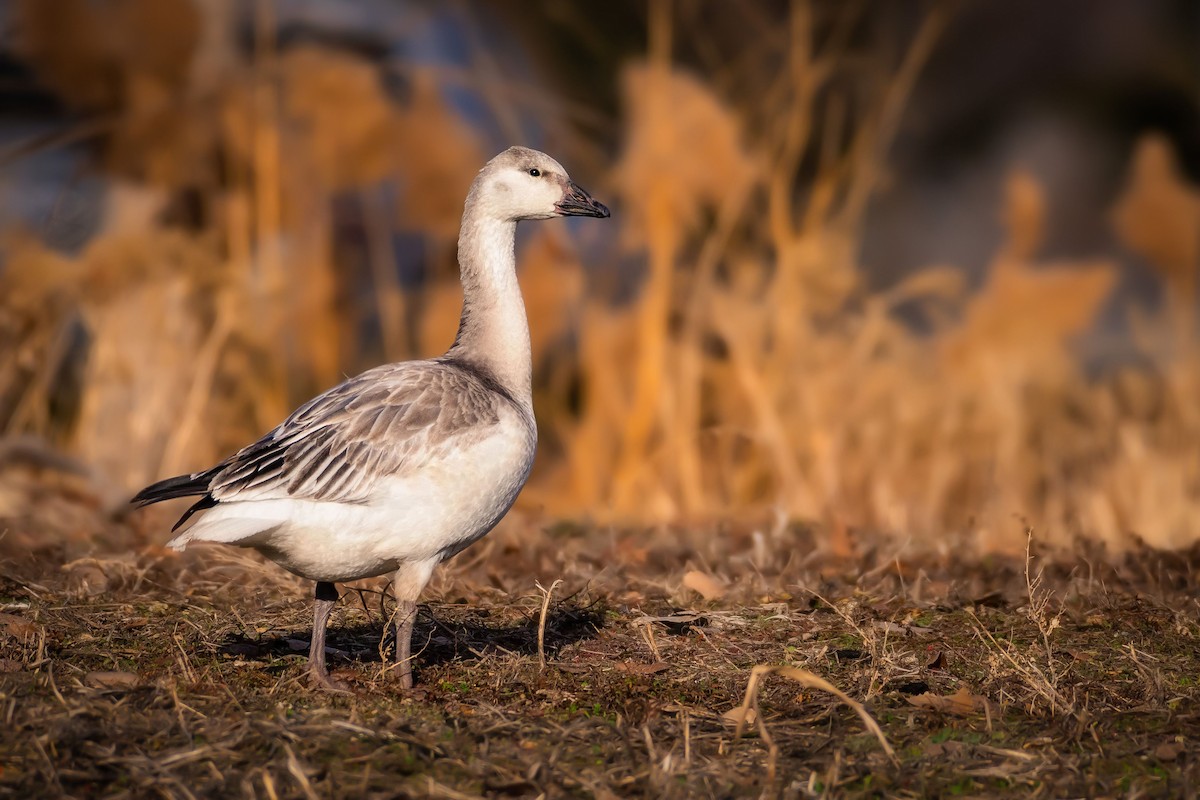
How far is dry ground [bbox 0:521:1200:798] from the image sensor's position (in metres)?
3.79

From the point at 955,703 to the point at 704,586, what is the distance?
5.30ft

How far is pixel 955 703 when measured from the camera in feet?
14.5

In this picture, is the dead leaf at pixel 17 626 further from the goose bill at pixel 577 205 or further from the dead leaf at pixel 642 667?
the goose bill at pixel 577 205

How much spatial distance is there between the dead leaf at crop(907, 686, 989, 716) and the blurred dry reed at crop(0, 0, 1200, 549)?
12.3ft

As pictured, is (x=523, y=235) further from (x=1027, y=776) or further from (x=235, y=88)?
(x=1027, y=776)

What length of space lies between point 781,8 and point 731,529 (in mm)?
14338

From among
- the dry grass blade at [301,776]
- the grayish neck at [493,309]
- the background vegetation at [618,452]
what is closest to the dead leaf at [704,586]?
the background vegetation at [618,452]

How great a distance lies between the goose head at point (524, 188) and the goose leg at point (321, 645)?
1.67 metres

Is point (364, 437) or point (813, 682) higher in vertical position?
point (364, 437)

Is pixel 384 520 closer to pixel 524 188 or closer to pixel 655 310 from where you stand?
pixel 524 188

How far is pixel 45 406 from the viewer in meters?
8.82

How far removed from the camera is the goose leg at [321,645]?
456 centimetres

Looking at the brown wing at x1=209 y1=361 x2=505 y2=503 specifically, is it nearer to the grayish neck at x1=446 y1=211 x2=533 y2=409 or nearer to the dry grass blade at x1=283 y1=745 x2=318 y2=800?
the grayish neck at x1=446 y1=211 x2=533 y2=409

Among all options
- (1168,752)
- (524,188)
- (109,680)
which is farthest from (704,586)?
(109,680)
